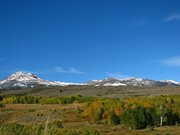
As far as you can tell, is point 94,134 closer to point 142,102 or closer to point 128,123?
point 128,123

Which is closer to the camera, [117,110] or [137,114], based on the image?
[137,114]

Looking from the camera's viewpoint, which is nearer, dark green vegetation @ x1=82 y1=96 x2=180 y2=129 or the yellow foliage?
dark green vegetation @ x1=82 y1=96 x2=180 y2=129

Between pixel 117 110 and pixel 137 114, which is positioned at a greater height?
pixel 117 110

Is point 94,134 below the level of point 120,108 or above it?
below

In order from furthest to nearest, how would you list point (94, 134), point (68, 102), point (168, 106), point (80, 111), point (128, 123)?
point (68, 102)
point (80, 111)
point (168, 106)
point (128, 123)
point (94, 134)

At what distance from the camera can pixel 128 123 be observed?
357 feet

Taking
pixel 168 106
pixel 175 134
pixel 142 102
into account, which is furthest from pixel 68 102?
pixel 175 134

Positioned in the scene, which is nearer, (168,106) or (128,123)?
(128,123)

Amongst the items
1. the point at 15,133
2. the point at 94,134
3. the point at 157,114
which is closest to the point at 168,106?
the point at 157,114

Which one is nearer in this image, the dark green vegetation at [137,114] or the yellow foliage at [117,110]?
the dark green vegetation at [137,114]

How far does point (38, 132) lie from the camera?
516 inches

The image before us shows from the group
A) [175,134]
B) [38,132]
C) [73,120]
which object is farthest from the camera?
[73,120]

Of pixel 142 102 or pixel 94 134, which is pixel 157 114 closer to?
pixel 142 102

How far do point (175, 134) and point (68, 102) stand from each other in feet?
326
